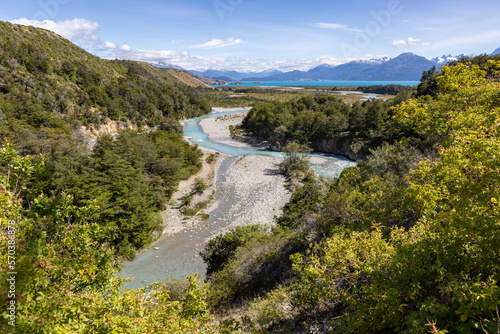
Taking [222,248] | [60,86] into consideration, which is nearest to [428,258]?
[222,248]

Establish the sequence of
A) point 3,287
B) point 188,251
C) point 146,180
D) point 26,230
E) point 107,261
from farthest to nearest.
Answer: point 146,180 → point 188,251 → point 107,261 → point 26,230 → point 3,287

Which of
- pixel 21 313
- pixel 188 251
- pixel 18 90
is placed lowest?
pixel 188 251

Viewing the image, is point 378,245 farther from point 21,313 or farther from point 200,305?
point 21,313

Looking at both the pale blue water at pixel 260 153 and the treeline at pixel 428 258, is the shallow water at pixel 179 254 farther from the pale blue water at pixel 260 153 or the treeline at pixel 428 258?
the pale blue water at pixel 260 153

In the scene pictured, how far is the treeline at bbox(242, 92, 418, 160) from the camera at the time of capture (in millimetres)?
37500

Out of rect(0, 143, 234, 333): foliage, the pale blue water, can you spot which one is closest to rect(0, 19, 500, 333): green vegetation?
rect(0, 143, 234, 333): foliage

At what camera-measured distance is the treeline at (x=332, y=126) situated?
1476 inches

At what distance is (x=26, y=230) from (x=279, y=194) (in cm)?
2581

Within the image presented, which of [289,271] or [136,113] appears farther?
[136,113]

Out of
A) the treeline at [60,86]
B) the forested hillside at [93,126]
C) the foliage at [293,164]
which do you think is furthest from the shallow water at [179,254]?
the treeline at [60,86]

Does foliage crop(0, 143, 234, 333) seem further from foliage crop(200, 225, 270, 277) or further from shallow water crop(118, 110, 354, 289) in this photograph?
shallow water crop(118, 110, 354, 289)

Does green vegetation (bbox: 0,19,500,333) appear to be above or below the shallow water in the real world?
above

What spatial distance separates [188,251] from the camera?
19.2 m

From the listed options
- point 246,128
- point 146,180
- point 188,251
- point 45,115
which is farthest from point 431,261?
point 246,128
